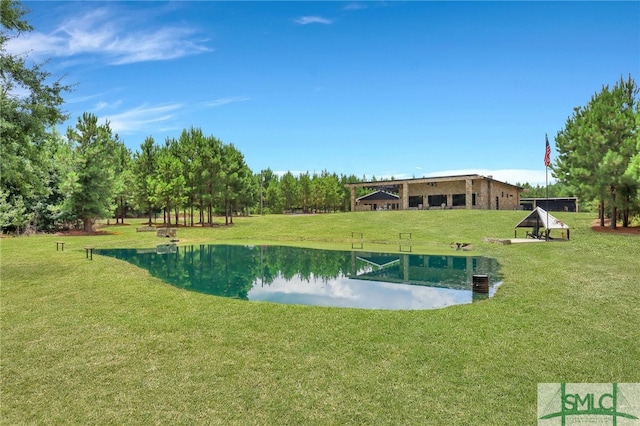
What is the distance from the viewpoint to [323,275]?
1814 cm

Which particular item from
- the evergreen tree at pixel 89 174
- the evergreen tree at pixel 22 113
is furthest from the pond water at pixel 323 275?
the evergreen tree at pixel 89 174

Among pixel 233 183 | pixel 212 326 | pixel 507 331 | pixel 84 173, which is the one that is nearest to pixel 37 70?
pixel 212 326

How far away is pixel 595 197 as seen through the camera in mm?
30281

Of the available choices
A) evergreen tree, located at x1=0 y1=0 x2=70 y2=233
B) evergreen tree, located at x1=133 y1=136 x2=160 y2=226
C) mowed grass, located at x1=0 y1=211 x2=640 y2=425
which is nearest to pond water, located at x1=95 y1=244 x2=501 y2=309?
→ mowed grass, located at x1=0 y1=211 x2=640 y2=425

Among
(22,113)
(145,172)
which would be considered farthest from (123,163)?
(22,113)

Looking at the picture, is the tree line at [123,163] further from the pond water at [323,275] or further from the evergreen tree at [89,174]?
the pond water at [323,275]

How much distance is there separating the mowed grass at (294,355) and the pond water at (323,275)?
200 cm

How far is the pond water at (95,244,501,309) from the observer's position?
12.9 meters

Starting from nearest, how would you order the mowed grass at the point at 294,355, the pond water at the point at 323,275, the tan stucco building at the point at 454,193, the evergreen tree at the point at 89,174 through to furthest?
the mowed grass at the point at 294,355 < the pond water at the point at 323,275 < the evergreen tree at the point at 89,174 < the tan stucco building at the point at 454,193

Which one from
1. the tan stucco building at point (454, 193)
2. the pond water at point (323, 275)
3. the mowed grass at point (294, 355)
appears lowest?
the pond water at point (323, 275)

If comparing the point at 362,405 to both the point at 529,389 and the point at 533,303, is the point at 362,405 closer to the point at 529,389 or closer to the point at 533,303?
the point at 529,389

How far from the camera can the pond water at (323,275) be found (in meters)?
A: 12.9

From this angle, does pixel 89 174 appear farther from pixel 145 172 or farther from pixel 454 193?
pixel 454 193

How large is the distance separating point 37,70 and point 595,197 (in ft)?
126
